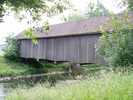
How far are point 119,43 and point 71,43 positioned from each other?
8.24 metres

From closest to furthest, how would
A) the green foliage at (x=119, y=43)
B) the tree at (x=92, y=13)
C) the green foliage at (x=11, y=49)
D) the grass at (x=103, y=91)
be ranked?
the grass at (x=103, y=91) < the green foliage at (x=119, y=43) < the green foliage at (x=11, y=49) < the tree at (x=92, y=13)

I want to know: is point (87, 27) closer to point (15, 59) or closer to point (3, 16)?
point (15, 59)

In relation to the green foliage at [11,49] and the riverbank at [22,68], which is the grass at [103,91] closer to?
the riverbank at [22,68]

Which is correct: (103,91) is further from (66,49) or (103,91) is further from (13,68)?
(13,68)

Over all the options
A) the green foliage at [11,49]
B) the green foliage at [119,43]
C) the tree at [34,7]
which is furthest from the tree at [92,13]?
the tree at [34,7]

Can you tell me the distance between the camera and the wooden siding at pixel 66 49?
24391 mm

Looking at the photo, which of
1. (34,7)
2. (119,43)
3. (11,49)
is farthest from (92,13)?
(34,7)

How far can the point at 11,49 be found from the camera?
1345 inches

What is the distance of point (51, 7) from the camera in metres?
7.73

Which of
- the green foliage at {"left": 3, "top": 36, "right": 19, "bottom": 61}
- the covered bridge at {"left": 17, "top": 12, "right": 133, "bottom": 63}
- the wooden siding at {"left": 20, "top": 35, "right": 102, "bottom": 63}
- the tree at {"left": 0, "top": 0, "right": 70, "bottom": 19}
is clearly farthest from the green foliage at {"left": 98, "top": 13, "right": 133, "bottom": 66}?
the green foliage at {"left": 3, "top": 36, "right": 19, "bottom": 61}

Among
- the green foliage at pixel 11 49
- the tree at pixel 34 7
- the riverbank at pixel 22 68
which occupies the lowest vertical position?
the riverbank at pixel 22 68

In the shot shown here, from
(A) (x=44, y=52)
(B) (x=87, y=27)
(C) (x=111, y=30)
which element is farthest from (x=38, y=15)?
(A) (x=44, y=52)

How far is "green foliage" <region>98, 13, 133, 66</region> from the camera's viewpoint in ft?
58.0

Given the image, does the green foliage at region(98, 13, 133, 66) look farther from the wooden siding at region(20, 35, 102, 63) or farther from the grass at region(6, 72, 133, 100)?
the grass at region(6, 72, 133, 100)
